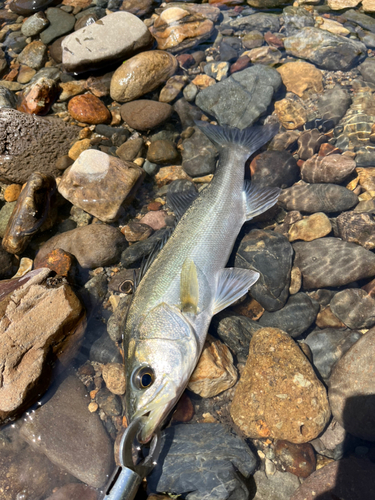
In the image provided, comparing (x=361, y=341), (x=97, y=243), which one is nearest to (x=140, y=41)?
(x=97, y=243)

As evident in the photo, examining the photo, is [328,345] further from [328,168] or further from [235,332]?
[328,168]

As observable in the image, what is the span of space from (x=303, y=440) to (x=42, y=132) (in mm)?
5802

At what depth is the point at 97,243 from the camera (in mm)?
4566

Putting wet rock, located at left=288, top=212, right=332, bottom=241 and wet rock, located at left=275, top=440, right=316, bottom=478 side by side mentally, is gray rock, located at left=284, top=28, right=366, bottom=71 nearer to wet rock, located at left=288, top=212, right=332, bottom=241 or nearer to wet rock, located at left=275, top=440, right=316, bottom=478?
wet rock, located at left=288, top=212, right=332, bottom=241

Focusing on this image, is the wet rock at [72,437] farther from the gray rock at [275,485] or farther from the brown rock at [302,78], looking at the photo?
the brown rock at [302,78]

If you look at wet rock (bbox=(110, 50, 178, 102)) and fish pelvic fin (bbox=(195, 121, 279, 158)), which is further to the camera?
wet rock (bbox=(110, 50, 178, 102))

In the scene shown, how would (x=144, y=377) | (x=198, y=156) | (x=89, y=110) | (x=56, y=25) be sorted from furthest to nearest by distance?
(x=56, y=25)
(x=89, y=110)
(x=198, y=156)
(x=144, y=377)

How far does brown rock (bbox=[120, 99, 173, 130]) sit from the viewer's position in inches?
219

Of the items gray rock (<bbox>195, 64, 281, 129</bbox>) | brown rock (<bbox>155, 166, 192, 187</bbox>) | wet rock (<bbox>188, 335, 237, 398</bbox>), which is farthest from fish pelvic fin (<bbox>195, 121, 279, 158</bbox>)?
wet rock (<bbox>188, 335, 237, 398</bbox>)

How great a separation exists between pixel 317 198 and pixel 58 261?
370 centimetres

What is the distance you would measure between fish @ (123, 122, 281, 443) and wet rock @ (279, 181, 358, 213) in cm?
50

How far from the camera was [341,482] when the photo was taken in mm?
3031

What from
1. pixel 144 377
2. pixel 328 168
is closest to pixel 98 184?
pixel 144 377

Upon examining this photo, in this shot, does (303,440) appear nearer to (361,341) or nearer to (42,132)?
(361,341)
